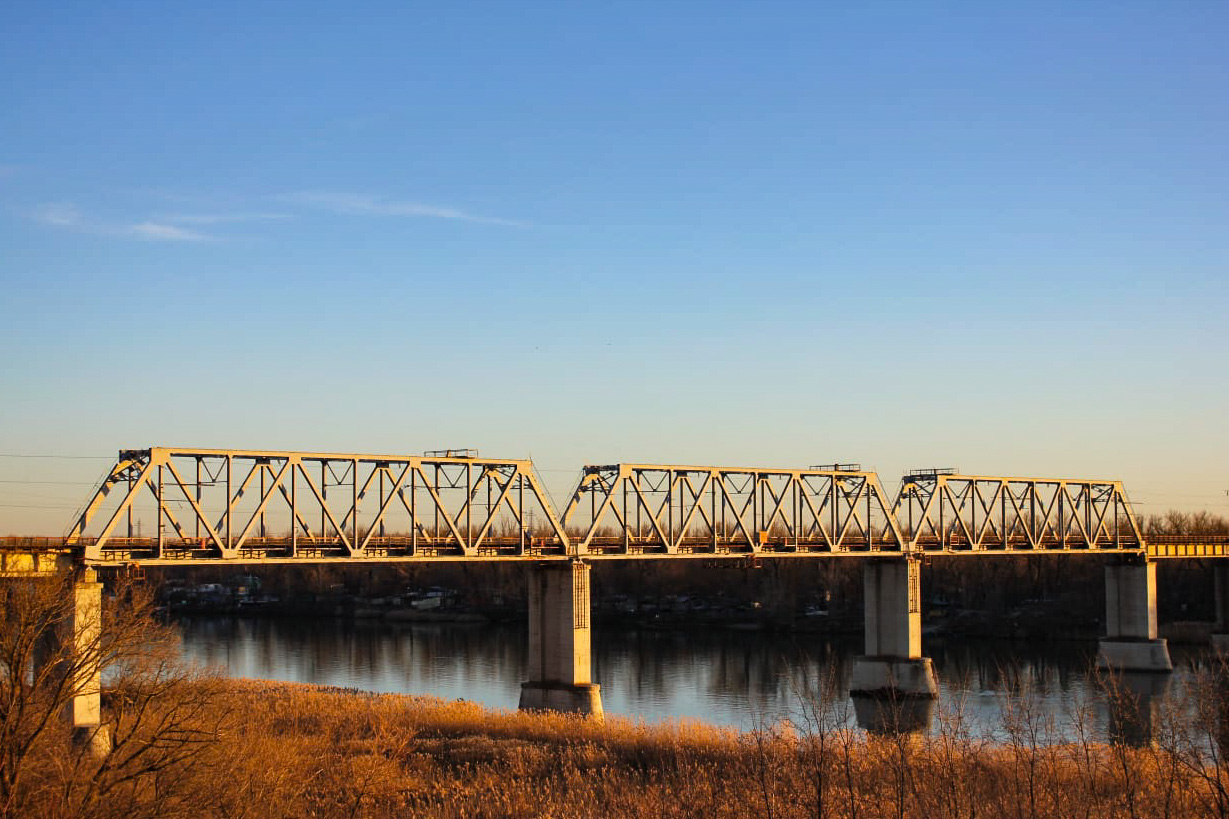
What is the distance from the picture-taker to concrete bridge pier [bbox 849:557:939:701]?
237 ft

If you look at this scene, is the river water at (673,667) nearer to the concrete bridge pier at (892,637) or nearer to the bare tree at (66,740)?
the concrete bridge pier at (892,637)

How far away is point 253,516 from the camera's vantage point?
5025 cm

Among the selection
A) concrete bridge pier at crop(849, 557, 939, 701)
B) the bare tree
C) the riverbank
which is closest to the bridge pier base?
concrete bridge pier at crop(849, 557, 939, 701)

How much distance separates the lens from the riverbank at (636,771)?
20047 mm

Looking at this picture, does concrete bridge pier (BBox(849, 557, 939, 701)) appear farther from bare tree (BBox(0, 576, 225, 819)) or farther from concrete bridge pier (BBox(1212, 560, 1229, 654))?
bare tree (BBox(0, 576, 225, 819))

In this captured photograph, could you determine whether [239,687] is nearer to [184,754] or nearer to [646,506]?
[646,506]

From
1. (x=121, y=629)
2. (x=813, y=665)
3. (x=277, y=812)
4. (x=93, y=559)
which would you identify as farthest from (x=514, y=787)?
(x=813, y=665)

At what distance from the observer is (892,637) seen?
75.6 metres

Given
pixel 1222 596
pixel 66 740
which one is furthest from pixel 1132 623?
pixel 66 740

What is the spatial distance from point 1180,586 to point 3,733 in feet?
393

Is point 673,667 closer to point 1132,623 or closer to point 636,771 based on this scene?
point 1132,623

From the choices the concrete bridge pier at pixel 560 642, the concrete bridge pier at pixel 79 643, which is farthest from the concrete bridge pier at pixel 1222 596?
the concrete bridge pier at pixel 79 643

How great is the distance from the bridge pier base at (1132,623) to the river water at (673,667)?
6.33 ft

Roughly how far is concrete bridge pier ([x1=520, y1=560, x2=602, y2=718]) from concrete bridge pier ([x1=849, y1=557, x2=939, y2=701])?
761 inches
